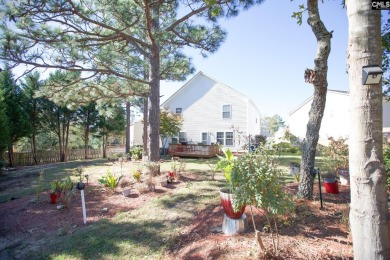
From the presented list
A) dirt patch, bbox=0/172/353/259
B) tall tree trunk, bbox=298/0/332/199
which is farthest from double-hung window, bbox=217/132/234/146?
tall tree trunk, bbox=298/0/332/199

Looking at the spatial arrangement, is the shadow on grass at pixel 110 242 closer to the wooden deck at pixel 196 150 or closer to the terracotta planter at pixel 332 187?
the terracotta planter at pixel 332 187

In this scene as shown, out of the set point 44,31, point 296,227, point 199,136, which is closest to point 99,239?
point 296,227

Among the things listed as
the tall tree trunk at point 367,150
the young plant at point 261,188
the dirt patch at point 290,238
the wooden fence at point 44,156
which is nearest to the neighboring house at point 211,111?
the wooden fence at point 44,156

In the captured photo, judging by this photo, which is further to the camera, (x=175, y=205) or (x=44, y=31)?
(x=44, y=31)

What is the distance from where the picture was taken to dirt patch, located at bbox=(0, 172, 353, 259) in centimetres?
309

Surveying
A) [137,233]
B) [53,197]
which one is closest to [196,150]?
[53,197]

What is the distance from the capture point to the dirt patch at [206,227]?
122 inches

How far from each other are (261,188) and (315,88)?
3088 millimetres

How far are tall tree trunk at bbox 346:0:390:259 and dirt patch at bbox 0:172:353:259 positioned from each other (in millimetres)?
1012

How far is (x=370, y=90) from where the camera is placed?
201 cm

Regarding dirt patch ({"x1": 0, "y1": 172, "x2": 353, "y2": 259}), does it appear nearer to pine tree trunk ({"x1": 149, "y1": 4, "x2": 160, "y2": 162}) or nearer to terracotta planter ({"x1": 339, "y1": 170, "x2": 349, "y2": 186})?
terracotta planter ({"x1": 339, "y1": 170, "x2": 349, "y2": 186})

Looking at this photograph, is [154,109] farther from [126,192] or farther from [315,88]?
[315,88]

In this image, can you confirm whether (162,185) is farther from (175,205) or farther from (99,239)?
(99,239)

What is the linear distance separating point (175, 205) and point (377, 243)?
15.0ft
